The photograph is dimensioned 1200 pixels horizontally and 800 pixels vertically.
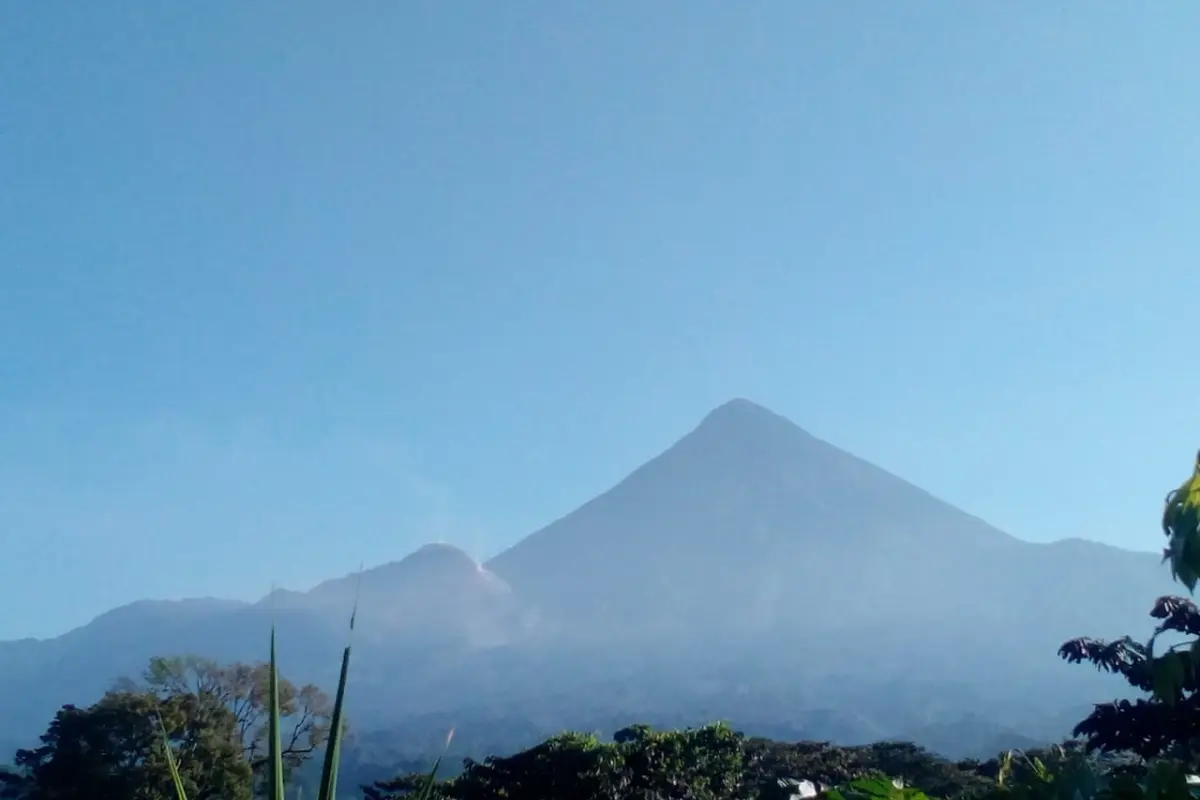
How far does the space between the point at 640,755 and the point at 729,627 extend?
14678 cm

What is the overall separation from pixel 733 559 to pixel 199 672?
154m

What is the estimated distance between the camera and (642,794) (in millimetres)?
14102

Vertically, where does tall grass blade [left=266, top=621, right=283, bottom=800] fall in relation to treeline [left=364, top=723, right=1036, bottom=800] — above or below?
above

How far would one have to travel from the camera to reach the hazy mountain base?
112312 millimetres

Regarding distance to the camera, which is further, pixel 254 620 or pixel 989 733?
pixel 254 620

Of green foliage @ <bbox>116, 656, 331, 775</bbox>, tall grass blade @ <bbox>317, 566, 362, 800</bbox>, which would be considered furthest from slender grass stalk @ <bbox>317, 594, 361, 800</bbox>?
green foliage @ <bbox>116, 656, 331, 775</bbox>

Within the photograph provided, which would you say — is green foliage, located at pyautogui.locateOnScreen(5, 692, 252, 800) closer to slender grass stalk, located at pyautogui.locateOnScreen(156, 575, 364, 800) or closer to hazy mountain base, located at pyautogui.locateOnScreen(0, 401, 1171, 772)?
slender grass stalk, located at pyautogui.locateOnScreen(156, 575, 364, 800)

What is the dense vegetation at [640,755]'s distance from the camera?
11.3 feet

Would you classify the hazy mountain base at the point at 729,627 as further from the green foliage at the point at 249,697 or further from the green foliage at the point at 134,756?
the green foliage at the point at 134,756

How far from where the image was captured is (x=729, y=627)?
158 meters

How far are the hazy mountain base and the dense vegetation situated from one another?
222ft

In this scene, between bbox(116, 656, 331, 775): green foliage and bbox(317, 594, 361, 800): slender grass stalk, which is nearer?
bbox(317, 594, 361, 800): slender grass stalk

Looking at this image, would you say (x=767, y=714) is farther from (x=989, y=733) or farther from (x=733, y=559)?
(x=733, y=559)

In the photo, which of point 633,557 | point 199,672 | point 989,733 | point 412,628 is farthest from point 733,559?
point 199,672
